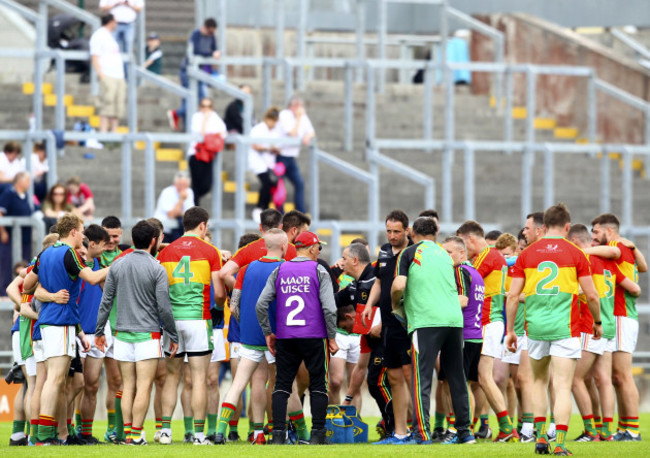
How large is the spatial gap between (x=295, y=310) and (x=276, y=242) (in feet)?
2.24

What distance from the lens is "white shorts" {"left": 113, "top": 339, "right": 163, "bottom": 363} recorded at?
1349 cm

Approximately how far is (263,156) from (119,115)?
7.65ft

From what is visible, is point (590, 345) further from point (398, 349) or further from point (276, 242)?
point (276, 242)

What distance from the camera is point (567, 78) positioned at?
2658 centimetres

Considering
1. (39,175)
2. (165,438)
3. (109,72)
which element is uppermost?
(109,72)

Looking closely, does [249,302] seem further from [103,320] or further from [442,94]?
[442,94]

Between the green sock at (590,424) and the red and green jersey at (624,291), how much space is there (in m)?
1.03

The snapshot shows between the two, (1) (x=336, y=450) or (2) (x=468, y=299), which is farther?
(2) (x=468, y=299)

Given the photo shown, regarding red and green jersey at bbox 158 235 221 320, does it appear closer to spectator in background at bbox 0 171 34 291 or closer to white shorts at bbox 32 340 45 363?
white shorts at bbox 32 340 45 363

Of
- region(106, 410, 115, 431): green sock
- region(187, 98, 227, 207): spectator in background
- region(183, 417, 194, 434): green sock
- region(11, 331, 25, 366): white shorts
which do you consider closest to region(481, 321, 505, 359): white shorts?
region(183, 417, 194, 434): green sock

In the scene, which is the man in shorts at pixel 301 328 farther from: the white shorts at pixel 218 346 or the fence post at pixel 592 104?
the fence post at pixel 592 104

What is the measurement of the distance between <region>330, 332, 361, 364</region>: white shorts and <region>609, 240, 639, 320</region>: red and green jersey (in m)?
2.67

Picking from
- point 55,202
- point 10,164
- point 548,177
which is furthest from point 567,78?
point 55,202

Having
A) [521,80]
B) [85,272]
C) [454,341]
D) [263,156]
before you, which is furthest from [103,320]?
[521,80]
